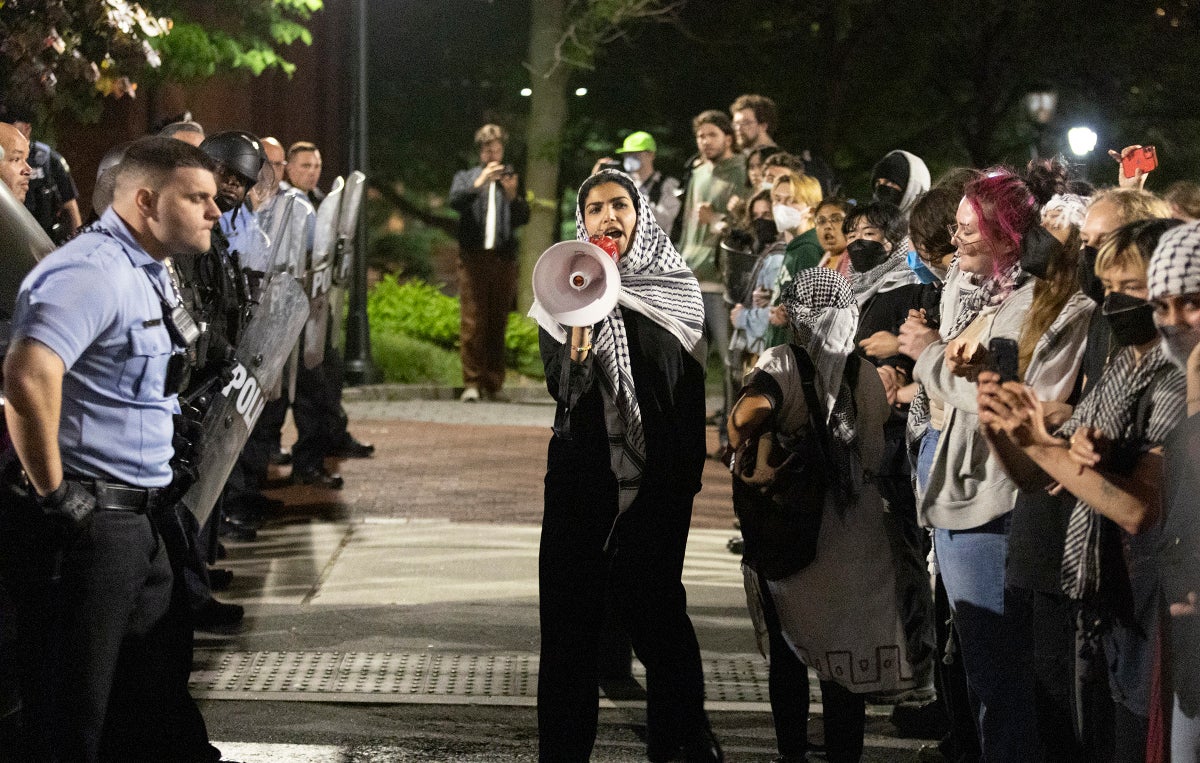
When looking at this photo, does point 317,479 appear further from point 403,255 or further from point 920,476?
point 403,255

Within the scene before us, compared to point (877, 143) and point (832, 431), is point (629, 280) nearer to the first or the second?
point (832, 431)

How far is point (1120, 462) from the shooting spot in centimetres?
394

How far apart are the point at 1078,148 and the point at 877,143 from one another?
506 inches

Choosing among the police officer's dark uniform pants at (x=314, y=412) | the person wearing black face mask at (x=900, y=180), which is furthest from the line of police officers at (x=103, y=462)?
the police officer's dark uniform pants at (x=314, y=412)

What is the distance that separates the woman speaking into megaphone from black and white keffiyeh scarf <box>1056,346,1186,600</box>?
4.72ft

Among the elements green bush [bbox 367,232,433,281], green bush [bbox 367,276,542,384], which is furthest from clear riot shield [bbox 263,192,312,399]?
green bush [bbox 367,232,433,281]

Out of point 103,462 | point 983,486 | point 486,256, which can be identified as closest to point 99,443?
point 103,462

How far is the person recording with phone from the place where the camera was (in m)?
3.87

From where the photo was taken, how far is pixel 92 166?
13.0 meters

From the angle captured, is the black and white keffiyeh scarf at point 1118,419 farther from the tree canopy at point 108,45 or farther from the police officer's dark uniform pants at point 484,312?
the police officer's dark uniform pants at point 484,312

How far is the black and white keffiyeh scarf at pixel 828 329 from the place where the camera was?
5324 mm

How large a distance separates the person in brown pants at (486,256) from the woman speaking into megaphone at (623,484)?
30.0 feet

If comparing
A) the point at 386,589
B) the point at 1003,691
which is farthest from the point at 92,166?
the point at 1003,691

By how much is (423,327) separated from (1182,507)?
583 inches
